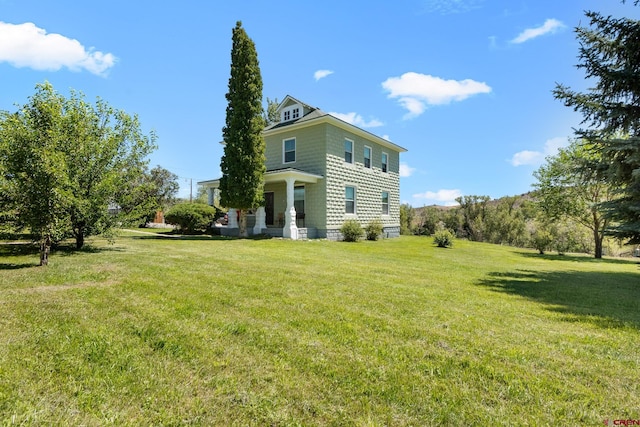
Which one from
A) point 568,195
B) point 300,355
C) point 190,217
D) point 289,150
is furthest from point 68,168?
point 568,195

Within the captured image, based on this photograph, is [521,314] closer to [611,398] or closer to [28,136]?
[611,398]

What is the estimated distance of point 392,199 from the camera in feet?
71.8

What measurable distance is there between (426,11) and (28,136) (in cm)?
1118

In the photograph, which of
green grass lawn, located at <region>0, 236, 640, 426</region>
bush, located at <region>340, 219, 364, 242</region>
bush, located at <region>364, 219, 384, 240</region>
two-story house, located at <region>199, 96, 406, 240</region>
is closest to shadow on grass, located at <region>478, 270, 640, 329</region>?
green grass lawn, located at <region>0, 236, 640, 426</region>

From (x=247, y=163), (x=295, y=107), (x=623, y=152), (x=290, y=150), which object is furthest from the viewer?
(x=295, y=107)

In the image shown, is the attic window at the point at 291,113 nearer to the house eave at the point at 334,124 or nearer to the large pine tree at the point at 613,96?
the house eave at the point at 334,124

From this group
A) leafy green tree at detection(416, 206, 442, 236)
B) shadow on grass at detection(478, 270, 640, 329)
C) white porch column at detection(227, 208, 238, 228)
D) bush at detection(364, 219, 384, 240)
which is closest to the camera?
shadow on grass at detection(478, 270, 640, 329)

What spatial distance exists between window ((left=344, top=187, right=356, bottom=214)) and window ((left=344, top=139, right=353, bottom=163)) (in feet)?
5.43

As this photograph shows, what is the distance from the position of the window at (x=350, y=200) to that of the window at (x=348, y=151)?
1654 mm

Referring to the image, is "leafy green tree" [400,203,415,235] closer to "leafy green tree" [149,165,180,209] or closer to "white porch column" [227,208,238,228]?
"white porch column" [227,208,238,228]

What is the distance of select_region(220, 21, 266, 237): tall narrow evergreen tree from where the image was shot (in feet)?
48.2

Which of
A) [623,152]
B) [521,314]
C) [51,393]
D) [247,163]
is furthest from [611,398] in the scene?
[247,163]

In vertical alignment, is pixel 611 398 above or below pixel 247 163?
below

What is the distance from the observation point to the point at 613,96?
868 cm
